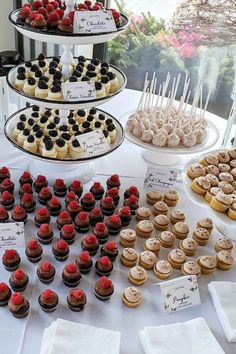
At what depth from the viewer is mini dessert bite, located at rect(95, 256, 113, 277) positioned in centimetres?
110

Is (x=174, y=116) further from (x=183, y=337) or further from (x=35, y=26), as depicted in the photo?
(x=183, y=337)

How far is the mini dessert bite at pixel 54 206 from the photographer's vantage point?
4.16 ft

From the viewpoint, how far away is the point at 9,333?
96cm

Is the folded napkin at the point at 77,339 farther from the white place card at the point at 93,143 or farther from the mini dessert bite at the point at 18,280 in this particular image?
the white place card at the point at 93,143

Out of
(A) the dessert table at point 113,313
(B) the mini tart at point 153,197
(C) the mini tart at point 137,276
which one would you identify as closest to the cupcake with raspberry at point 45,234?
(A) the dessert table at point 113,313

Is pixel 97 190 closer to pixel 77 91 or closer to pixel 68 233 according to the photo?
pixel 68 233

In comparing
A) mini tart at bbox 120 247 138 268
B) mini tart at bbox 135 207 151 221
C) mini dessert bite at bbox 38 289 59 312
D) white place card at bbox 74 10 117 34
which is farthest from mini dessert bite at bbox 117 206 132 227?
white place card at bbox 74 10 117 34

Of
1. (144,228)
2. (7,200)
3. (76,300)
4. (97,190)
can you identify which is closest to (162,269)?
(144,228)

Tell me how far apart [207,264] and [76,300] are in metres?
0.37

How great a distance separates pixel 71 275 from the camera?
105 cm

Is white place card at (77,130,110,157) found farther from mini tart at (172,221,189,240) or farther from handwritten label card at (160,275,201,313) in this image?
handwritten label card at (160,275,201,313)

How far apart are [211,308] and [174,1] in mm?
1449

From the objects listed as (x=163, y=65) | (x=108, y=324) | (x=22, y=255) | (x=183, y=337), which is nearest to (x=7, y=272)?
(x=22, y=255)

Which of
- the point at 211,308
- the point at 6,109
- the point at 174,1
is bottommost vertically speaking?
the point at 211,308
